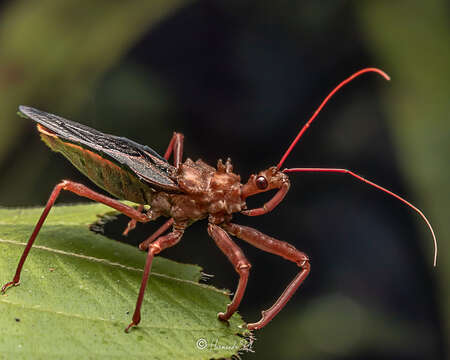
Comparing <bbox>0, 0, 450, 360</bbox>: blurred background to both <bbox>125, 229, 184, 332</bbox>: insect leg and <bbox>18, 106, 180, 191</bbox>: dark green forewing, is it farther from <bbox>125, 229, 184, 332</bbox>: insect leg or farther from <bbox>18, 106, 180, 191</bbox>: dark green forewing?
<bbox>125, 229, 184, 332</bbox>: insect leg

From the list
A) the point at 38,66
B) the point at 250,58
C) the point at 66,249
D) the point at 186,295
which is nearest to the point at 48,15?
the point at 38,66

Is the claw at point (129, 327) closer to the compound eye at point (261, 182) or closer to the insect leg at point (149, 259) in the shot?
the insect leg at point (149, 259)

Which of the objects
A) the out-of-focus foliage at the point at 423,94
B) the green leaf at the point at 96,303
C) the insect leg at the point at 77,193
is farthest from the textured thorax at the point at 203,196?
the out-of-focus foliage at the point at 423,94

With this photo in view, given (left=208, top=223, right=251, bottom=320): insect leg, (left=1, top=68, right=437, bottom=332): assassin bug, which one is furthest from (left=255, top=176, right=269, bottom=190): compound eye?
(left=208, top=223, right=251, bottom=320): insect leg

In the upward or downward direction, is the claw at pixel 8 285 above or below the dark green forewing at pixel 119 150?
below

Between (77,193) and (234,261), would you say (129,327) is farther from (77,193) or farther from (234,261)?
(77,193)

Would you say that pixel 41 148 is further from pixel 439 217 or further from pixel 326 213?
pixel 439 217

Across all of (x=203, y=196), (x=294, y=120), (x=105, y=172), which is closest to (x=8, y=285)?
(x=105, y=172)
